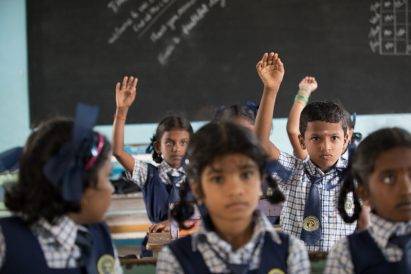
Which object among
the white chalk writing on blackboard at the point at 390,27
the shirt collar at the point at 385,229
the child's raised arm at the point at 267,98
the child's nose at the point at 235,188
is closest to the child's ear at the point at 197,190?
the child's nose at the point at 235,188

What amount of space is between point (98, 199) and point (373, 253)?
716 mm

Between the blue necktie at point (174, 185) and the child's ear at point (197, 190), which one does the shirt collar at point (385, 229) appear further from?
the blue necktie at point (174, 185)

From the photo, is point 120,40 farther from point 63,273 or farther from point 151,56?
point 63,273

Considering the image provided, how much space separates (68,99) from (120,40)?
21.2 inches

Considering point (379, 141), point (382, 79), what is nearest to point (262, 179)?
point (379, 141)

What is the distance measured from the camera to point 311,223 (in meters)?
2.34

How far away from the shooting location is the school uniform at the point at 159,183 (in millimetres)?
2760

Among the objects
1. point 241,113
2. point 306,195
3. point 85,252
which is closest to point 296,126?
point 241,113

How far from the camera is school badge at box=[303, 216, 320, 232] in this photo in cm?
232

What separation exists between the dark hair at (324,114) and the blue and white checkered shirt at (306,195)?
0.16 m

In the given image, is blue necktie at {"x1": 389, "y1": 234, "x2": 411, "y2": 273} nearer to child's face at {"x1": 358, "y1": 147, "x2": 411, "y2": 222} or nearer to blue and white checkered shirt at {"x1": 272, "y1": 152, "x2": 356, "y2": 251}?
child's face at {"x1": 358, "y1": 147, "x2": 411, "y2": 222}

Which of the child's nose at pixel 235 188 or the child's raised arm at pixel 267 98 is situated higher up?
the child's raised arm at pixel 267 98

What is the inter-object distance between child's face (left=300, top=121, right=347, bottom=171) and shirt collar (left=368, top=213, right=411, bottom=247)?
0.82 metres

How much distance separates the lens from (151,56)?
3934 mm
